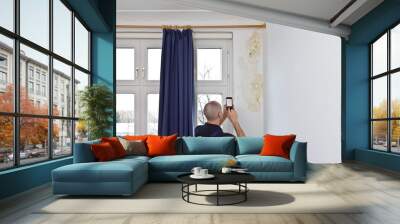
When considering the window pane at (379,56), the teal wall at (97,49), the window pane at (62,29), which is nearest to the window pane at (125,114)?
the teal wall at (97,49)

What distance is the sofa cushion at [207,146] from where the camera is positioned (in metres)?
6.49

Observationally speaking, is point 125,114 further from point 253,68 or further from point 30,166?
Answer: point 30,166

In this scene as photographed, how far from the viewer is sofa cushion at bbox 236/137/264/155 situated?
254 inches

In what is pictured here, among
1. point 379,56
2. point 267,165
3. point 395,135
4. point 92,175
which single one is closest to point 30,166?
point 92,175

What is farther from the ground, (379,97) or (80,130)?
(379,97)

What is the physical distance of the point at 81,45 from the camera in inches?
300

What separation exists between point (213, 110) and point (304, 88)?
243 cm

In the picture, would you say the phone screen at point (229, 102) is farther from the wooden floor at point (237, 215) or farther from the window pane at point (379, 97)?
the wooden floor at point (237, 215)

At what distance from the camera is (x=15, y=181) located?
4.65 metres

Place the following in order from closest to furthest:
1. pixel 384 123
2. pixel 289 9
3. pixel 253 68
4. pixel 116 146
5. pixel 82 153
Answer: pixel 82 153
pixel 116 146
pixel 289 9
pixel 384 123
pixel 253 68

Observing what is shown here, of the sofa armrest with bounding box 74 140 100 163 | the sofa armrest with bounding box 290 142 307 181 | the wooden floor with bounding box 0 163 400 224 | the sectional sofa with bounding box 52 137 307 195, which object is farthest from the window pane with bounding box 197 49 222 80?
the wooden floor with bounding box 0 163 400 224

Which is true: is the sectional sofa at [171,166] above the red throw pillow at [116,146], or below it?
below

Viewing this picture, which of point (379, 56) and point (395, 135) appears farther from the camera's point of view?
point (379, 56)

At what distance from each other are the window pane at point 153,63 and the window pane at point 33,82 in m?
4.65
